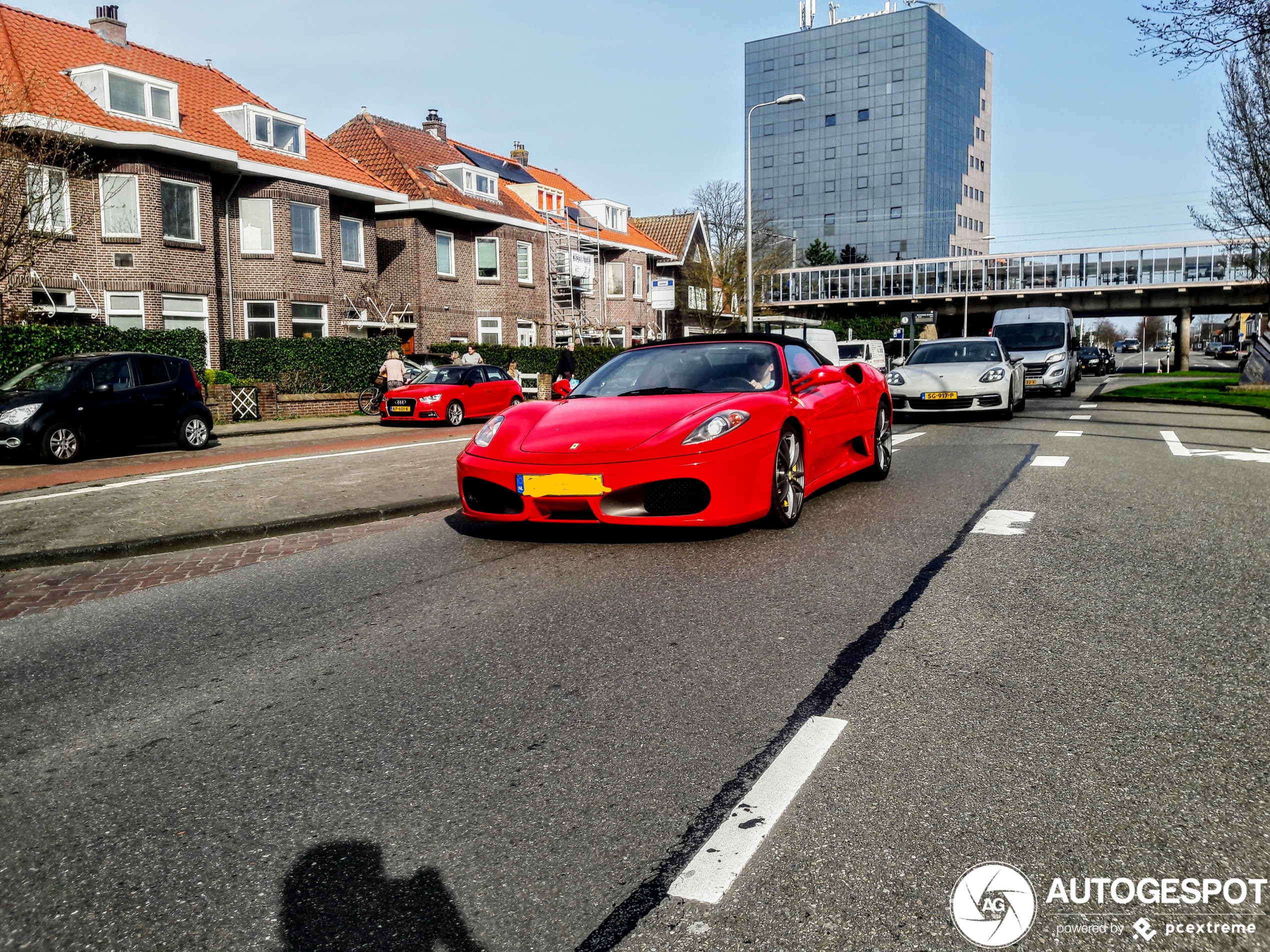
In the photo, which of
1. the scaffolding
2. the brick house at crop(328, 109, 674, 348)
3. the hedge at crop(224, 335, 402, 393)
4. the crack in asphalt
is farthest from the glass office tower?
the crack in asphalt

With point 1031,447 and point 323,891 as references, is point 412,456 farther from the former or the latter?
point 323,891

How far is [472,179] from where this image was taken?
39844 millimetres

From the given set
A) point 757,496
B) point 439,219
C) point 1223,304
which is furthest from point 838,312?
point 757,496

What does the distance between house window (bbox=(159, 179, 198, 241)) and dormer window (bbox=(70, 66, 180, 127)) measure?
6.09ft

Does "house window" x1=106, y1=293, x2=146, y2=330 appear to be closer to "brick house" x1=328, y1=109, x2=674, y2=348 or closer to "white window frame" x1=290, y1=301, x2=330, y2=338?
"white window frame" x1=290, y1=301, x2=330, y2=338

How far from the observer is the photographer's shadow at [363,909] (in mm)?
2180

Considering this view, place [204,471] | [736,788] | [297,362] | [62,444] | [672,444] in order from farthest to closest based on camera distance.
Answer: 1. [297,362]
2. [62,444]
3. [204,471]
4. [672,444]
5. [736,788]

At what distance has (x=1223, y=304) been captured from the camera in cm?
6569

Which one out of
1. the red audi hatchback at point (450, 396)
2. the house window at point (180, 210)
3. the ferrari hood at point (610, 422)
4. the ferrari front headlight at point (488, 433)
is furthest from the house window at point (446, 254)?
the ferrari hood at point (610, 422)

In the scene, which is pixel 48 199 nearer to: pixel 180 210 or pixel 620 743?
pixel 180 210

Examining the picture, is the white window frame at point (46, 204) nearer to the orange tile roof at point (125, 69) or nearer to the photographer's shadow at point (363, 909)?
the orange tile roof at point (125, 69)

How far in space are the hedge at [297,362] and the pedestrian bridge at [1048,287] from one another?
40.5 meters

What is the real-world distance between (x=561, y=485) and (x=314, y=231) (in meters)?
27.3

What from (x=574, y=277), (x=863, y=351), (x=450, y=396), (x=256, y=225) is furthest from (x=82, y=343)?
(x=574, y=277)
